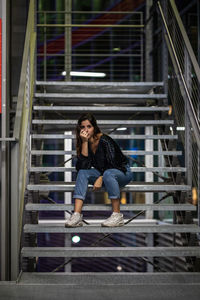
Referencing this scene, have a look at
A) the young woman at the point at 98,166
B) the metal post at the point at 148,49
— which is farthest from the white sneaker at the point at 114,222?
the metal post at the point at 148,49

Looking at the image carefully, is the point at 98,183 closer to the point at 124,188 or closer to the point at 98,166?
the point at 98,166

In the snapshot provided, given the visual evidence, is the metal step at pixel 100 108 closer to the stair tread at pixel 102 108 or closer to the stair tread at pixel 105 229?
the stair tread at pixel 102 108

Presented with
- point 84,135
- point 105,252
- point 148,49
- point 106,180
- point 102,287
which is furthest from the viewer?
point 148,49

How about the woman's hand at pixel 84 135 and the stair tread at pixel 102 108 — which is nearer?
the woman's hand at pixel 84 135

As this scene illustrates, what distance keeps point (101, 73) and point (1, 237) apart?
498cm

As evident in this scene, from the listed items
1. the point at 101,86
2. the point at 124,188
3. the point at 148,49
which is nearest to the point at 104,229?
the point at 124,188

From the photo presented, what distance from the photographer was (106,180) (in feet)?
10.3

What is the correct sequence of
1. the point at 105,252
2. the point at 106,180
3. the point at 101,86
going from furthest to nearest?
the point at 101,86 < the point at 106,180 < the point at 105,252

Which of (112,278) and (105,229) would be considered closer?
(112,278)

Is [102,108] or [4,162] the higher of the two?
[102,108]

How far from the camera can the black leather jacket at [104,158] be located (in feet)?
10.7

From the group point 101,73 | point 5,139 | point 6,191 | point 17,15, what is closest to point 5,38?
point 5,139

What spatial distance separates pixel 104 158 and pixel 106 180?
0.24 metres

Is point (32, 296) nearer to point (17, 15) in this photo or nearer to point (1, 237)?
point (1, 237)
